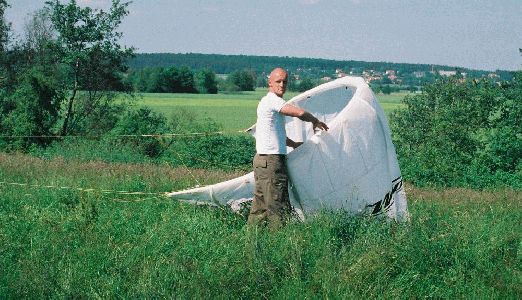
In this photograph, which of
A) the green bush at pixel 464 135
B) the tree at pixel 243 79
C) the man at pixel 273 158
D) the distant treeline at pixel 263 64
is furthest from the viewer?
the tree at pixel 243 79

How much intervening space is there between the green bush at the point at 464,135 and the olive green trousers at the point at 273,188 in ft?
25.1

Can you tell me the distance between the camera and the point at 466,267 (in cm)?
650

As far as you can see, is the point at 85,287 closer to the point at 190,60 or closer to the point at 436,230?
the point at 436,230

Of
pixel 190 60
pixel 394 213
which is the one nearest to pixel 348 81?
pixel 394 213

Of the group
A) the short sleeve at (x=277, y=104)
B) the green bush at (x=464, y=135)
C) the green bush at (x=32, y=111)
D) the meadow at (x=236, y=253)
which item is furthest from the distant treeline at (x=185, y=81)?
the short sleeve at (x=277, y=104)

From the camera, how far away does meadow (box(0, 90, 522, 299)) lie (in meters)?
5.85

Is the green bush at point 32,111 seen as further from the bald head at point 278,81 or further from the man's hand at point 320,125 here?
the man's hand at point 320,125

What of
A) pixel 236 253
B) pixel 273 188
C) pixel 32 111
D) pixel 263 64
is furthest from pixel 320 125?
pixel 263 64

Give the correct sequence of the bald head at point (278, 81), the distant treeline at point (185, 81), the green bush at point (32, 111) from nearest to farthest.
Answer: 1. the bald head at point (278, 81)
2. the green bush at point (32, 111)
3. the distant treeline at point (185, 81)

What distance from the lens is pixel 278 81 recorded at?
7.90m

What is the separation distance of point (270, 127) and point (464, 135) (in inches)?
610

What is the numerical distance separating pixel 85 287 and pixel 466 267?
3.31m

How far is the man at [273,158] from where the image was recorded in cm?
775

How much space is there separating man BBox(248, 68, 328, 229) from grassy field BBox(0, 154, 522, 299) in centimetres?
31
